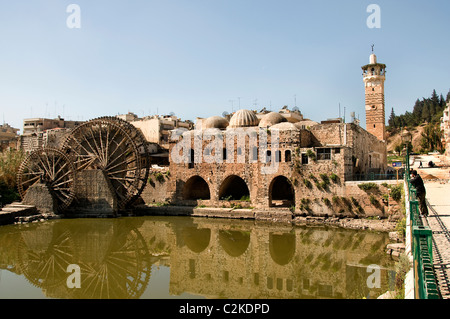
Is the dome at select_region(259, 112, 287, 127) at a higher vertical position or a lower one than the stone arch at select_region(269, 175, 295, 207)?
higher

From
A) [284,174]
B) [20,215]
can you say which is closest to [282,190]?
[284,174]

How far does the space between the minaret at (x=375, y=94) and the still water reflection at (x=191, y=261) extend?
40.4ft

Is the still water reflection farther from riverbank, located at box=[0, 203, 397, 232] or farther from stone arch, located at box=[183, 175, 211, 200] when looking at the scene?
stone arch, located at box=[183, 175, 211, 200]

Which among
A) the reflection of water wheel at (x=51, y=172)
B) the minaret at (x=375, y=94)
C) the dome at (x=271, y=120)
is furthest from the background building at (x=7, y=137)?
the minaret at (x=375, y=94)

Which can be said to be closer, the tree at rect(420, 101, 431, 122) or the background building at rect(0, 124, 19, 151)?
the background building at rect(0, 124, 19, 151)

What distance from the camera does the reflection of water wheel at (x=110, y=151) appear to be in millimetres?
18109

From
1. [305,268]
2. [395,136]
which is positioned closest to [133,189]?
[305,268]

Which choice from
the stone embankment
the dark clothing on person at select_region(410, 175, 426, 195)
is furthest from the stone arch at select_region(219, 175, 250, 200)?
the dark clothing on person at select_region(410, 175, 426, 195)

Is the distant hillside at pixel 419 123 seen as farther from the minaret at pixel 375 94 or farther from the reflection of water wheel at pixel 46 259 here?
the reflection of water wheel at pixel 46 259

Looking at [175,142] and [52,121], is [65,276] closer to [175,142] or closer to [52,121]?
[175,142]

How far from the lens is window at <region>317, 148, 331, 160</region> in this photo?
1505cm

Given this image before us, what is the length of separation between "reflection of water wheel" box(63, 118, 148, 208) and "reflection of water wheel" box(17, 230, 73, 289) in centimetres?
510

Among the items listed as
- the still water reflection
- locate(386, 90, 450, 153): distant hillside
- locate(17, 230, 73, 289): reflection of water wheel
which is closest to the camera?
the still water reflection

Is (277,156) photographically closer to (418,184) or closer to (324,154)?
(324,154)
